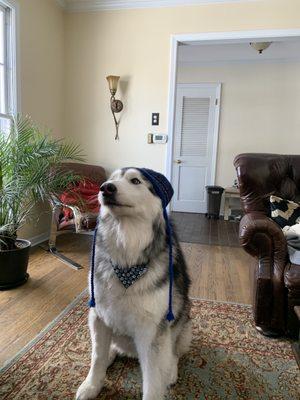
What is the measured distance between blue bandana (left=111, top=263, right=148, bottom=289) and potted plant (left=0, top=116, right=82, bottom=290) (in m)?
1.32

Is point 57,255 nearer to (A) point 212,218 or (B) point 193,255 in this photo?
(B) point 193,255

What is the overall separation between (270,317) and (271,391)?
1.49ft

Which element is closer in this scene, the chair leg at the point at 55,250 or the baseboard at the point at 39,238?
the chair leg at the point at 55,250

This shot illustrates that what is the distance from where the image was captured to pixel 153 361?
3.81 feet

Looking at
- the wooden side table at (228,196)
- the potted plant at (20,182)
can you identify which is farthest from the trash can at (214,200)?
the potted plant at (20,182)

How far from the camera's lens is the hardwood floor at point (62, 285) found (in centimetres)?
182

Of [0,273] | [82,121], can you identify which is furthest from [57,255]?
[82,121]

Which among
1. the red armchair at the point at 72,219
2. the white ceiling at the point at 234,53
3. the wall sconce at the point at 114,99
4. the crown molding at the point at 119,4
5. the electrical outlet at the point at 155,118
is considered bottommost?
the red armchair at the point at 72,219

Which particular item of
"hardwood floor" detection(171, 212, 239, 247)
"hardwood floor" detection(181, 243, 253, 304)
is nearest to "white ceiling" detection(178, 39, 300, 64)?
"hardwood floor" detection(171, 212, 239, 247)

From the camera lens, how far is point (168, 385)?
1.36 meters

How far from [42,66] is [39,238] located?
1.89 metres

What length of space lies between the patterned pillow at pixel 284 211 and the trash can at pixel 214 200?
2969mm

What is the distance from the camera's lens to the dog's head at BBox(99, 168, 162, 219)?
1.06 m

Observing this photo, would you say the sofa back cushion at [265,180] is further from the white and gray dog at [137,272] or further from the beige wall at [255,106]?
the beige wall at [255,106]
